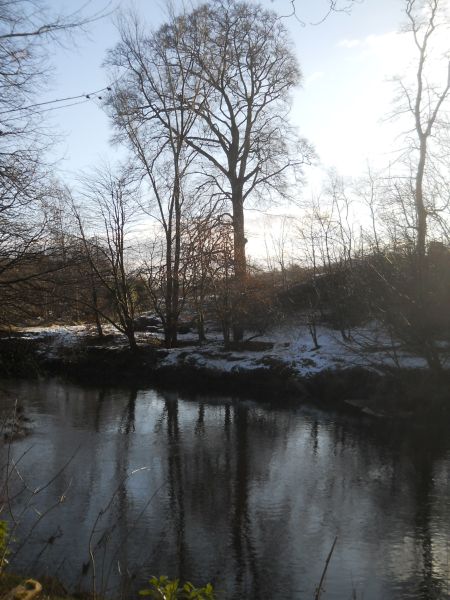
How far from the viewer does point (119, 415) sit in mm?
16938

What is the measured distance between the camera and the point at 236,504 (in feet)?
31.4

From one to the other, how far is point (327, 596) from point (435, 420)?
10.5 metres

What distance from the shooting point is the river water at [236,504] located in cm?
716

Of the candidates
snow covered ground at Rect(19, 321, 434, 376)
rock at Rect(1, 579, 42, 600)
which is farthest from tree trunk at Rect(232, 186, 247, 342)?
rock at Rect(1, 579, 42, 600)

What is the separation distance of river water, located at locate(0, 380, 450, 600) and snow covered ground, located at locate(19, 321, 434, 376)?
3.58 m

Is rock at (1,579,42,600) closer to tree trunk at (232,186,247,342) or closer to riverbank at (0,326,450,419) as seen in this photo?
riverbank at (0,326,450,419)

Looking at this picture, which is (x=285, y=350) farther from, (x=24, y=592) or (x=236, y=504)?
(x=24, y=592)

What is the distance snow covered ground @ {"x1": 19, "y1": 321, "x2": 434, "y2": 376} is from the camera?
19625mm

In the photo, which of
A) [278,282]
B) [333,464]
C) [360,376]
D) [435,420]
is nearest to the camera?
[333,464]

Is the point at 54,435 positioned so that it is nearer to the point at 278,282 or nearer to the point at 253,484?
the point at 253,484

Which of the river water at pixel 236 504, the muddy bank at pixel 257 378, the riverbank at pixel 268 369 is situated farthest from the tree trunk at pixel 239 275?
the river water at pixel 236 504

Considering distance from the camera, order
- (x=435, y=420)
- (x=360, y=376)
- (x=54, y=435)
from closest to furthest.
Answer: (x=54, y=435), (x=435, y=420), (x=360, y=376)

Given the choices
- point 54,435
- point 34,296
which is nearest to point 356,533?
point 34,296

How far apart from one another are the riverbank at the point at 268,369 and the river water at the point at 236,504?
2.03 meters
